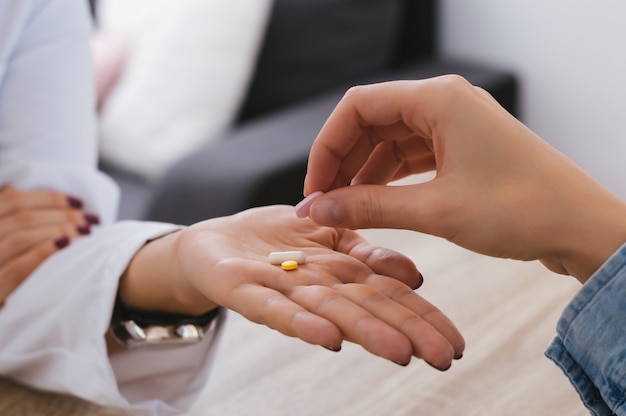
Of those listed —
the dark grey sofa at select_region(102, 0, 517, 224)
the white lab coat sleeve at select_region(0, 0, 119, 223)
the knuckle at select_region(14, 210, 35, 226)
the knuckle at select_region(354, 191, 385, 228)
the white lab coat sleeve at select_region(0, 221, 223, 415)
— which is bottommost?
the dark grey sofa at select_region(102, 0, 517, 224)

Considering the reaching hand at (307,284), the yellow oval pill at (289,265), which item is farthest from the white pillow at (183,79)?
the yellow oval pill at (289,265)

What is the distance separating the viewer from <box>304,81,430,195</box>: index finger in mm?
747

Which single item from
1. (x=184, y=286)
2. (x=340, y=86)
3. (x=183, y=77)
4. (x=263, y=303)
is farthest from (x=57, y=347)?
(x=340, y=86)

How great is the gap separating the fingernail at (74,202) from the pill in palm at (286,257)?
42 cm

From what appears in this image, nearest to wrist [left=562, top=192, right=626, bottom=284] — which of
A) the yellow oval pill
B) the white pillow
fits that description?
the yellow oval pill

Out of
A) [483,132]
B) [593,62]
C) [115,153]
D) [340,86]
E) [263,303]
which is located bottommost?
[115,153]

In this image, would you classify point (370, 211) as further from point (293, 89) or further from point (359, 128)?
point (293, 89)

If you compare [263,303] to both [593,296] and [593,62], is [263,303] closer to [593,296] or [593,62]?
[593,296]

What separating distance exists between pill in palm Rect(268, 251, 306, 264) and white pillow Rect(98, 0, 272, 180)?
1.48 m

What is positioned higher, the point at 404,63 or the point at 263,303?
the point at 263,303

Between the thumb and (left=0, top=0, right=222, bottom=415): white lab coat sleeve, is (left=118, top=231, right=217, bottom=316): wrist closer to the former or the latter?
(left=0, top=0, right=222, bottom=415): white lab coat sleeve

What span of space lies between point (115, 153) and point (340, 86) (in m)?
0.67

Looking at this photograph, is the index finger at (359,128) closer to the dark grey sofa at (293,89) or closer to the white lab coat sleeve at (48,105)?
the white lab coat sleeve at (48,105)

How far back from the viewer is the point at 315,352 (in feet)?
3.22
